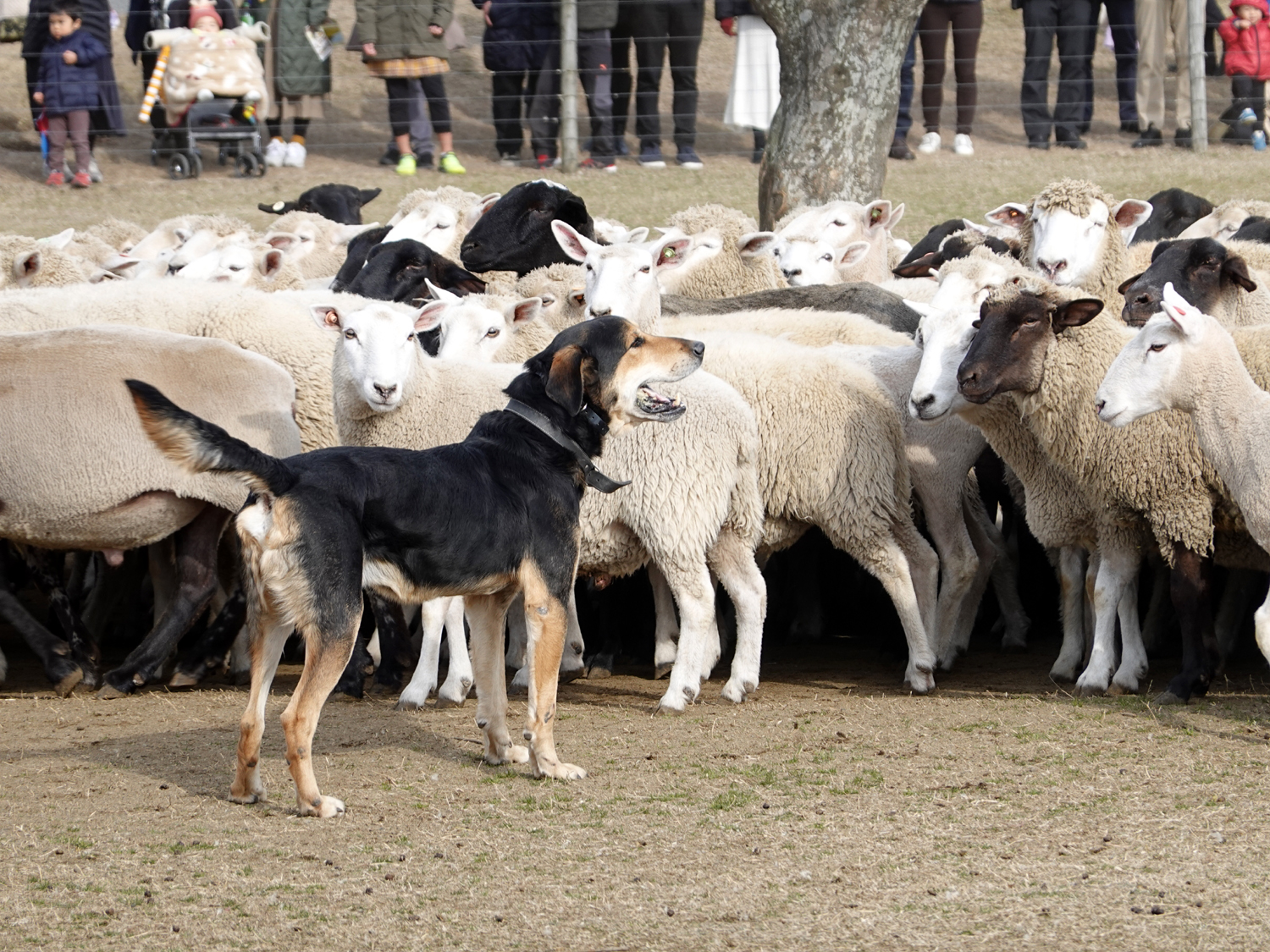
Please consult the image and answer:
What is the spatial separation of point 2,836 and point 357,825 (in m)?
0.94

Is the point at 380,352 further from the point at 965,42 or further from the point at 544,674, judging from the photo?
the point at 965,42

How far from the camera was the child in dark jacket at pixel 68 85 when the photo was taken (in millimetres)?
15594

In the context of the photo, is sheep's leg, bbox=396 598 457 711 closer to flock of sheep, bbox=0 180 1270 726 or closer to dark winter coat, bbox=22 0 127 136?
flock of sheep, bbox=0 180 1270 726

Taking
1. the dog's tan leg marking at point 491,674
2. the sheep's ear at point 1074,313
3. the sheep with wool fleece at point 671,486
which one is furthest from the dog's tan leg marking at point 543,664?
the sheep's ear at point 1074,313

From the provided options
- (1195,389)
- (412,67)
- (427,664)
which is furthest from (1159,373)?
(412,67)

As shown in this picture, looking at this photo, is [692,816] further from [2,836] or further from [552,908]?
[2,836]

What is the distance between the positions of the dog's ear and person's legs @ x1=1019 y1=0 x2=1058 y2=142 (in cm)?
1206

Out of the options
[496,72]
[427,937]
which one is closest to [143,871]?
[427,937]

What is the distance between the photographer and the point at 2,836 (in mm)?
4508

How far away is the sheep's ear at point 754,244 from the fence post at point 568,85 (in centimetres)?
660

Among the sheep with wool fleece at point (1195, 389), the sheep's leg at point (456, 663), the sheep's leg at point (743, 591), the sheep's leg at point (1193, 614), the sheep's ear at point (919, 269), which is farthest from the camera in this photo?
the sheep's ear at point (919, 269)

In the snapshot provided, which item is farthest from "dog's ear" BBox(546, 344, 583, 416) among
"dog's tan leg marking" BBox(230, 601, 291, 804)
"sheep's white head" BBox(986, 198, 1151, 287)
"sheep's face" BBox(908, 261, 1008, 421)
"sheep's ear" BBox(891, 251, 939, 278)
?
"sheep's ear" BBox(891, 251, 939, 278)

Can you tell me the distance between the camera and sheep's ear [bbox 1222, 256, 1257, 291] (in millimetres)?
7227

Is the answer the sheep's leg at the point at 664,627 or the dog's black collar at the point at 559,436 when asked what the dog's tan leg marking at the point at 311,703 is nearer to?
the dog's black collar at the point at 559,436
